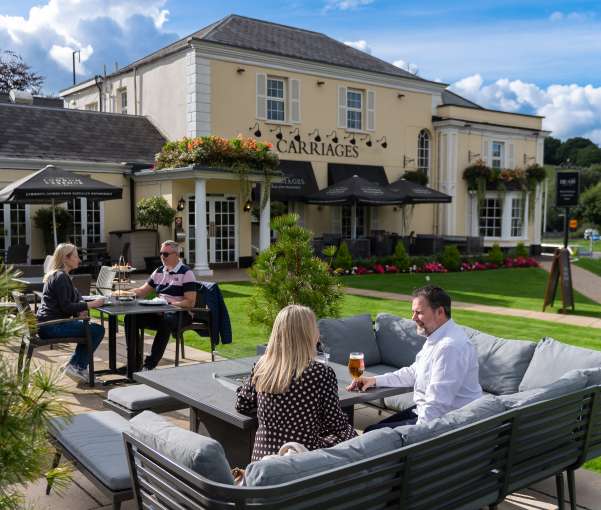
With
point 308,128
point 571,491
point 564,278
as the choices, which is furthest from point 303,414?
point 308,128

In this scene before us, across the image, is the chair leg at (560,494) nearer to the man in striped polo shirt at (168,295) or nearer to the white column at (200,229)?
the man in striped polo shirt at (168,295)

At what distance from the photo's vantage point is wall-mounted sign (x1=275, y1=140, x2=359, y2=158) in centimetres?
2209

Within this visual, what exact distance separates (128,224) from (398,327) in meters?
14.8

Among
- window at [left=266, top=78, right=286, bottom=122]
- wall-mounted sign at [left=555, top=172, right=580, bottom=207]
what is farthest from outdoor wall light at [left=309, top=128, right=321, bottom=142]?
wall-mounted sign at [left=555, top=172, right=580, bottom=207]

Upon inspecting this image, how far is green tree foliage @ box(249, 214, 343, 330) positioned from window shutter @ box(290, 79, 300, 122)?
15.7 m

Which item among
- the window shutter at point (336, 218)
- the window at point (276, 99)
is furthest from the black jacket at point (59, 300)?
the window shutter at point (336, 218)

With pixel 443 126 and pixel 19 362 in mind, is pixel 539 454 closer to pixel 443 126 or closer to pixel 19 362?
pixel 19 362

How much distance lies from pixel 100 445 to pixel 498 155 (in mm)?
26440

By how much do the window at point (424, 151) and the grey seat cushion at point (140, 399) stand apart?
73.1ft

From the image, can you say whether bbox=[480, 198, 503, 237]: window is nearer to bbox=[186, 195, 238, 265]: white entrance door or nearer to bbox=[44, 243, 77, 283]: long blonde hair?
bbox=[186, 195, 238, 265]: white entrance door

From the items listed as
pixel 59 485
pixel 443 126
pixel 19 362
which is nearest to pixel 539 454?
pixel 59 485

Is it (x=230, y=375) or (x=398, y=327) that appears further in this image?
(x=398, y=327)

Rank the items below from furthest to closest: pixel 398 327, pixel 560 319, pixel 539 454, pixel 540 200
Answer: pixel 540 200
pixel 560 319
pixel 398 327
pixel 539 454

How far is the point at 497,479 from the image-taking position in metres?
3.51
